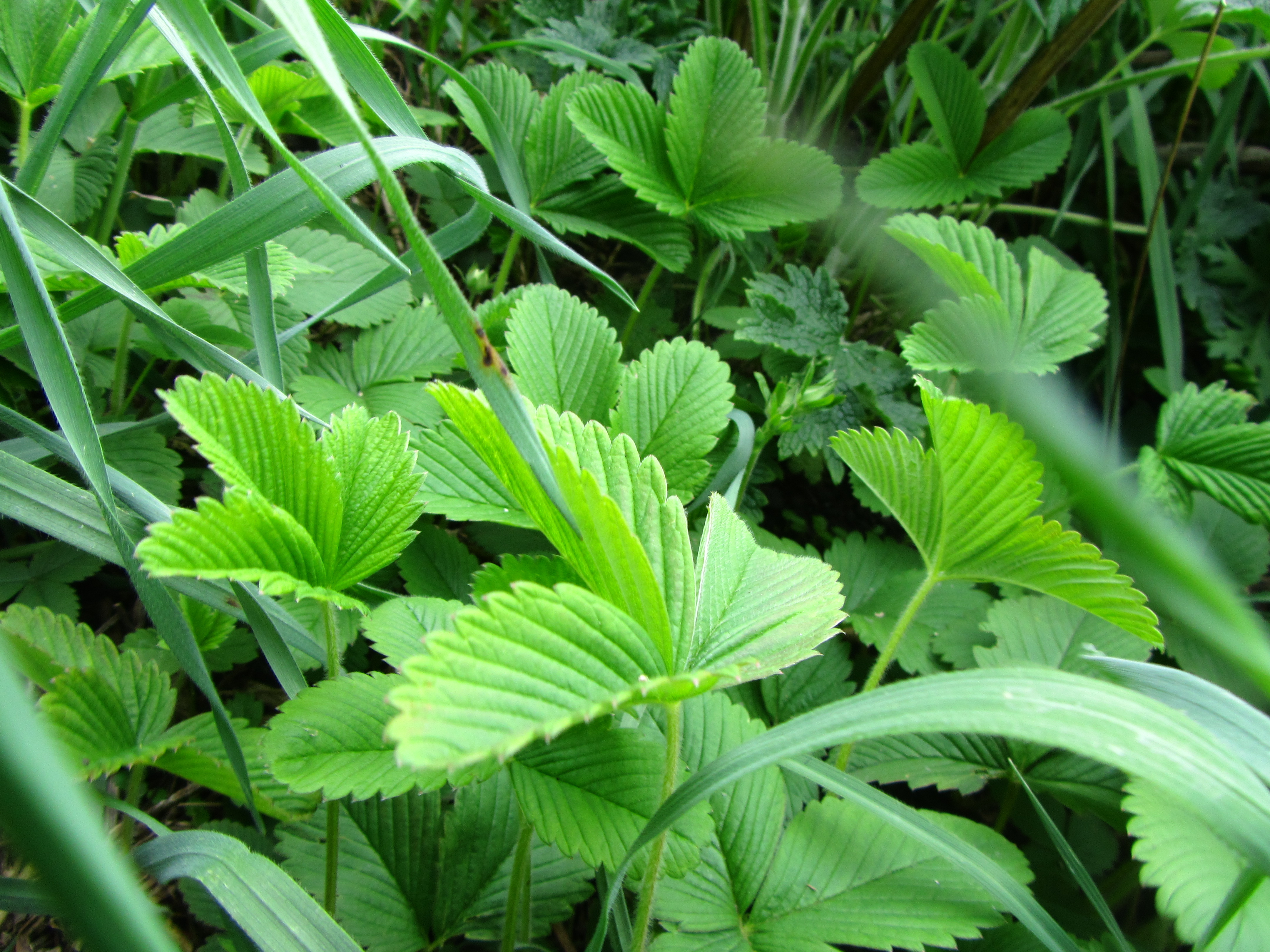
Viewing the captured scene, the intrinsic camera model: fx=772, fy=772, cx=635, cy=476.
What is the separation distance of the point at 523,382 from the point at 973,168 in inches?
51.1

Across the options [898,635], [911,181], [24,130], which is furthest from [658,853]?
[911,181]

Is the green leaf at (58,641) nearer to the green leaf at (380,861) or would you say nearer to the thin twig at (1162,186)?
the green leaf at (380,861)

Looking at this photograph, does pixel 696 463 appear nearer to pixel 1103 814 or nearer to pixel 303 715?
pixel 303 715

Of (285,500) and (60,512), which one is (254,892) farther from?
(60,512)

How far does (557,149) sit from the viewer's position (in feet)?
5.00

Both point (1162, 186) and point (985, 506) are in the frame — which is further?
point (1162, 186)

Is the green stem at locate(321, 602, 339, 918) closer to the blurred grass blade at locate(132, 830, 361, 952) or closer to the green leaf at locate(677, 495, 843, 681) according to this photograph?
the blurred grass blade at locate(132, 830, 361, 952)

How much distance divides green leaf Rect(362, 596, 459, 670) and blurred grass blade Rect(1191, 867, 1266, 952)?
741mm

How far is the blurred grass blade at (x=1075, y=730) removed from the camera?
53 cm

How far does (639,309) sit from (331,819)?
97 cm

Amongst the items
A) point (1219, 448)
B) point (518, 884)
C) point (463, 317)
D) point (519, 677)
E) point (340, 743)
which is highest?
point (463, 317)

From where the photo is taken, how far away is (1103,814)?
110cm

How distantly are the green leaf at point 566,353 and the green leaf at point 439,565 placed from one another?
288mm

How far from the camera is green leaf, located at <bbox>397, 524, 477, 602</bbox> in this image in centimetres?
115
